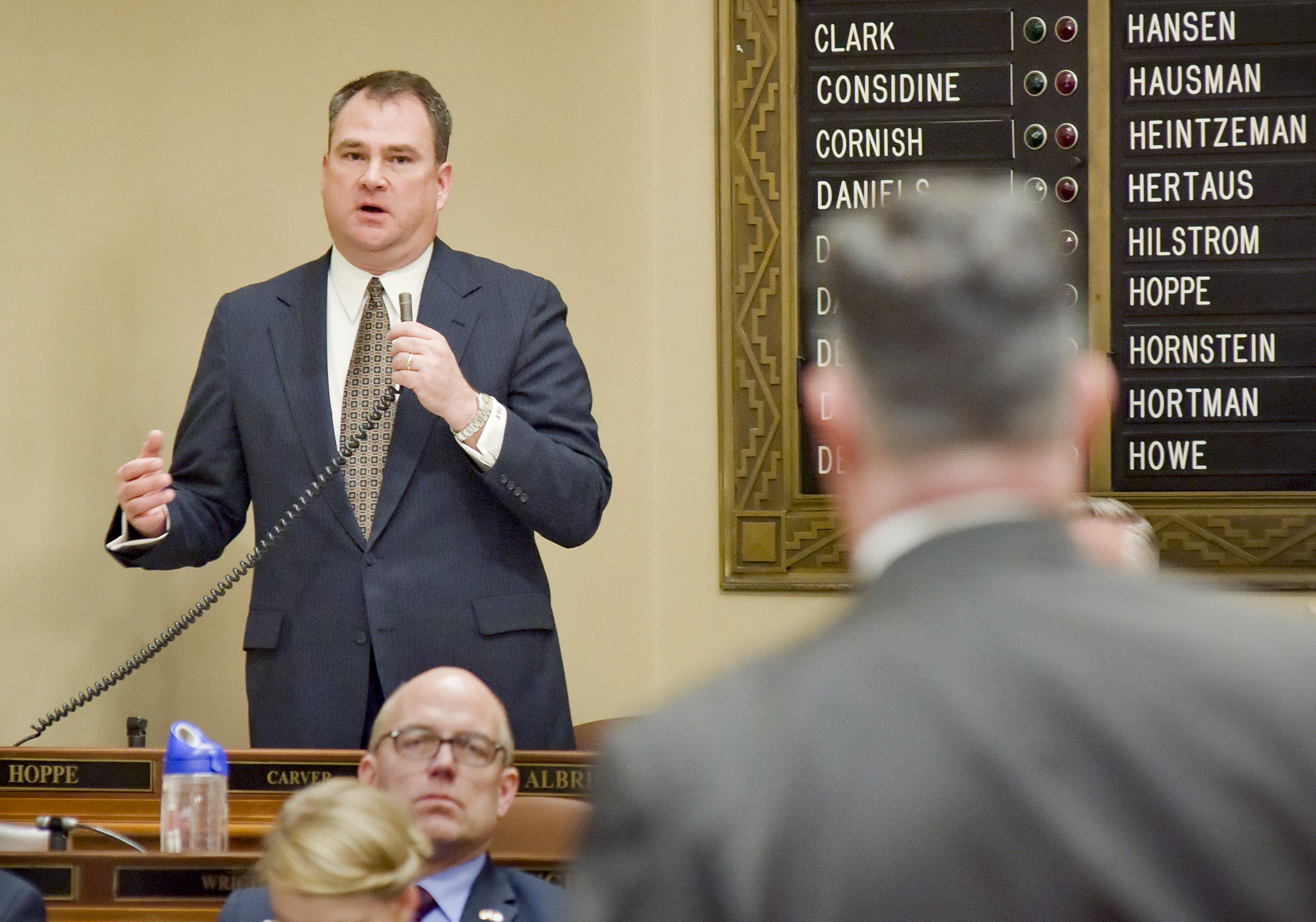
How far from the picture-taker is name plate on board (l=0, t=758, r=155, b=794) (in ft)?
8.92

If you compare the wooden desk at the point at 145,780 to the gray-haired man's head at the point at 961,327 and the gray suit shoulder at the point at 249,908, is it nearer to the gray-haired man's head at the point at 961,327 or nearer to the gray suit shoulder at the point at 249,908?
the gray suit shoulder at the point at 249,908

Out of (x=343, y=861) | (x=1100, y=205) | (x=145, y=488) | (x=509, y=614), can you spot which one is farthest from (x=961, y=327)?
(x=1100, y=205)

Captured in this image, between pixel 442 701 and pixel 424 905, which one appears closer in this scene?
pixel 424 905

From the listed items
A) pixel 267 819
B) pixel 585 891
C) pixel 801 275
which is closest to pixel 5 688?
pixel 267 819

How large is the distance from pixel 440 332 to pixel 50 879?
3.93 feet

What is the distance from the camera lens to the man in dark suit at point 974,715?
82cm

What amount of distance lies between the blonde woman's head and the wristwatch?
857 mm

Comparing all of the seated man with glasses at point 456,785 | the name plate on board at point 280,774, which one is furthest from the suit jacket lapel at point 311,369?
the seated man with glasses at point 456,785

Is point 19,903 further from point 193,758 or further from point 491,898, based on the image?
point 491,898

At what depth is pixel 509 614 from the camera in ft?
9.80

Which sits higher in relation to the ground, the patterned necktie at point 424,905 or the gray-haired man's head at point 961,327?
the gray-haired man's head at point 961,327

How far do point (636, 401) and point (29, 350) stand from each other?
155cm

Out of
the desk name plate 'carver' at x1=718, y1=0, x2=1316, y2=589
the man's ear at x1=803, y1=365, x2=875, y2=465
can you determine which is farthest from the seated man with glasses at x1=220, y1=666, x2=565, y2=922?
the desk name plate 'carver' at x1=718, y1=0, x2=1316, y2=589

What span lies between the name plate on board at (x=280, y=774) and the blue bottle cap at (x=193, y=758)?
57mm
